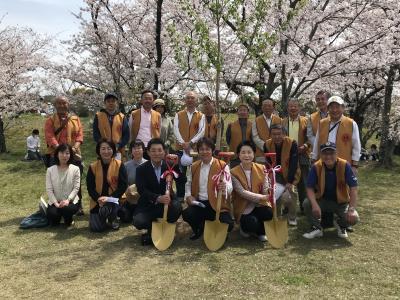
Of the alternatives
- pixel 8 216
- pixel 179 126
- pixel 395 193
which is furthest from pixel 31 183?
pixel 395 193

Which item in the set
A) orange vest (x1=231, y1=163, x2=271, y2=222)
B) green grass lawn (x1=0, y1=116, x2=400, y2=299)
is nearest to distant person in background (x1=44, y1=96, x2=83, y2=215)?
green grass lawn (x1=0, y1=116, x2=400, y2=299)

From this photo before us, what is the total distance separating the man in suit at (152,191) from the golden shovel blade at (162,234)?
13cm

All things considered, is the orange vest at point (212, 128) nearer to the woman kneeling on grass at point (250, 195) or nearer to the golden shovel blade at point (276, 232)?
the woman kneeling on grass at point (250, 195)

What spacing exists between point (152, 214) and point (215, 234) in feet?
2.98

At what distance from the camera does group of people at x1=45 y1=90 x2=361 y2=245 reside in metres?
5.50

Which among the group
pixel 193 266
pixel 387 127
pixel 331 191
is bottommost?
pixel 193 266

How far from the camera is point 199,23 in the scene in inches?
249

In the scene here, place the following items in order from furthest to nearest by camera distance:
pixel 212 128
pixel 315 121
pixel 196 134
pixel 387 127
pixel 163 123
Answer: pixel 387 127
pixel 163 123
pixel 212 128
pixel 196 134
pixel 315 121

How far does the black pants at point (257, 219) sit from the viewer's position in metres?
5.41

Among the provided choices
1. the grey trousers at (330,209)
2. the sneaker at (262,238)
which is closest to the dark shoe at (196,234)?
the sneaker at (262,238)

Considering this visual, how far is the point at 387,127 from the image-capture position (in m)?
14.8

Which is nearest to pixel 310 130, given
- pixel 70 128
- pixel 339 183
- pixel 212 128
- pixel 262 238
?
pixel 339 183

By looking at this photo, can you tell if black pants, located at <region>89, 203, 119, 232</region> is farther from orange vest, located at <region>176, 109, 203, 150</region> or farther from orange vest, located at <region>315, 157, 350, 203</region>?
orange vest, located at <region>315, 157, 350, 203</region>

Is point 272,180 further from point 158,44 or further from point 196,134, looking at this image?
point 158,44
